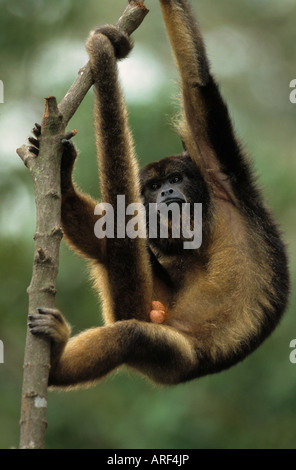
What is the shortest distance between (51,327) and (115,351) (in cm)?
98

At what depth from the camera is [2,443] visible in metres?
16.1

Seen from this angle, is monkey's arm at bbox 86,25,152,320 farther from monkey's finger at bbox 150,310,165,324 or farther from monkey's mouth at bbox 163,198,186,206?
monkey's mouth at bbox 163,198,186,206

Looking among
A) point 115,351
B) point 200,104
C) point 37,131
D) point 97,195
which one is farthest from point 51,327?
point 97,195

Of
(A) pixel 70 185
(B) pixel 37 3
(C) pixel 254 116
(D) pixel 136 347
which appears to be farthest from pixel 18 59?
(D) pixel 136 347

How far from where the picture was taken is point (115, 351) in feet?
23.9

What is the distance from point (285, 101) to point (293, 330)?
703 cm

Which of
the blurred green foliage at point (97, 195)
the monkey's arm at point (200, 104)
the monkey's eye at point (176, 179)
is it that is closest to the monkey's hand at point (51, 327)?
the monkey's eye at point (176, 179)

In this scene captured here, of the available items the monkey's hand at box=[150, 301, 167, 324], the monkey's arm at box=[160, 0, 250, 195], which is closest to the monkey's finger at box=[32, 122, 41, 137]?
the monkey's arm at box=[160, 0, 250, 195]

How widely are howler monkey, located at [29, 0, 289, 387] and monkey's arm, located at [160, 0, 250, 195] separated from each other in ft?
0.04

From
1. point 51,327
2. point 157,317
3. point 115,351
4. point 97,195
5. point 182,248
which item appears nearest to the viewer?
point 51,327

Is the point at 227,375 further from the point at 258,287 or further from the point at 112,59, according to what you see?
the point at 112,59

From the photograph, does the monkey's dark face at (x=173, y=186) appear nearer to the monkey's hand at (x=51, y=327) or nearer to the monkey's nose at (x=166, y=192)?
the monkey's nose at (x=166, y=192)

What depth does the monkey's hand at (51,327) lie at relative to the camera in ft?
20.8

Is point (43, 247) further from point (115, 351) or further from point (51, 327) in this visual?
point (115, 351)
